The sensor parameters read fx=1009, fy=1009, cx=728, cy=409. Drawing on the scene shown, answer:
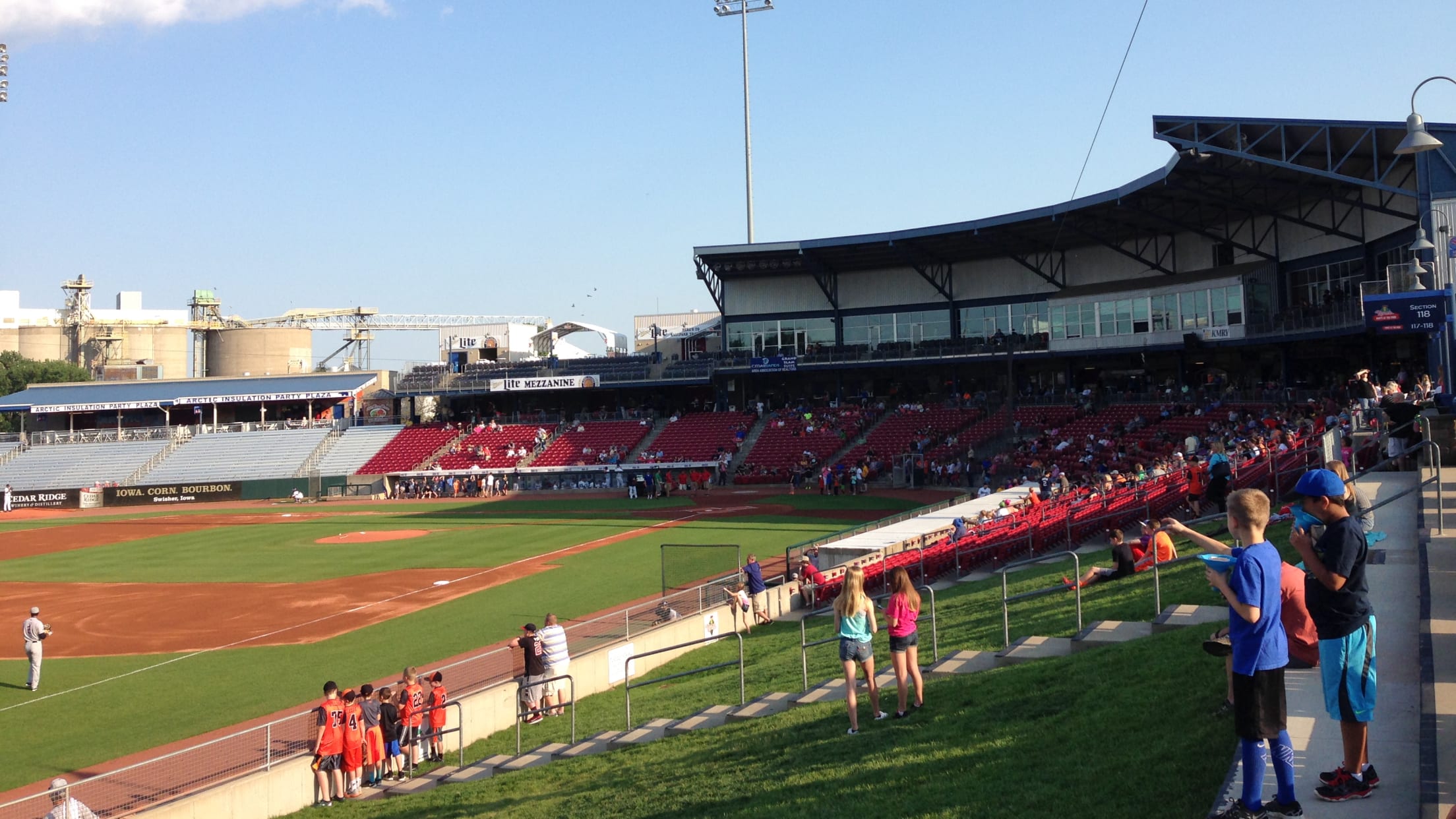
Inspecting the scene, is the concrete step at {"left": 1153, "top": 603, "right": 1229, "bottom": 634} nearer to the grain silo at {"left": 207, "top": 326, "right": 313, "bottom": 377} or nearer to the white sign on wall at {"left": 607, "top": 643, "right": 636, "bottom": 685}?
the white sign on wall at {"left": 607, "top": 643, "right": 636, "bottom": 685}

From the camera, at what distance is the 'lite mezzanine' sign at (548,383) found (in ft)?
215

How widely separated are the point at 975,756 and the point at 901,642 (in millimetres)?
1611

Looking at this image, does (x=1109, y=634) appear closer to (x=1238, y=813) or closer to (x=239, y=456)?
(x=1238, y=813)

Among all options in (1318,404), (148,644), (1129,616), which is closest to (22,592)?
(148,644)

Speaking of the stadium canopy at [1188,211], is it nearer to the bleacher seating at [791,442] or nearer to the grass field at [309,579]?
the bleacher seating at [791,442]

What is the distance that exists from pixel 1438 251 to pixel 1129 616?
2455 cm

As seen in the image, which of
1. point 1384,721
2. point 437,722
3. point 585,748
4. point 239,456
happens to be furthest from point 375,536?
point 1384,721

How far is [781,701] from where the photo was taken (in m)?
11.4

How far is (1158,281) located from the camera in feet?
160

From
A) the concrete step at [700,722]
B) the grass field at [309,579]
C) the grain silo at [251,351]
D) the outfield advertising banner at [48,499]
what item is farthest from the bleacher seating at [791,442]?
the grain silo at [251,351]

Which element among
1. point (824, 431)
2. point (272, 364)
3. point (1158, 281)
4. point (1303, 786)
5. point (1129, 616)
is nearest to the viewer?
point (1303, 786)

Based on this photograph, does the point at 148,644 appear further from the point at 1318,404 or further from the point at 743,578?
the point at 1318,404

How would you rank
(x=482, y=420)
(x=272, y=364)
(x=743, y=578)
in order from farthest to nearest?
1. (x=272, y=364)
2. (x=482, y=420)
3. (x=743, y=578)

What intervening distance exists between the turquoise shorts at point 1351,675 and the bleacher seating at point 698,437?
5031 centimetres
